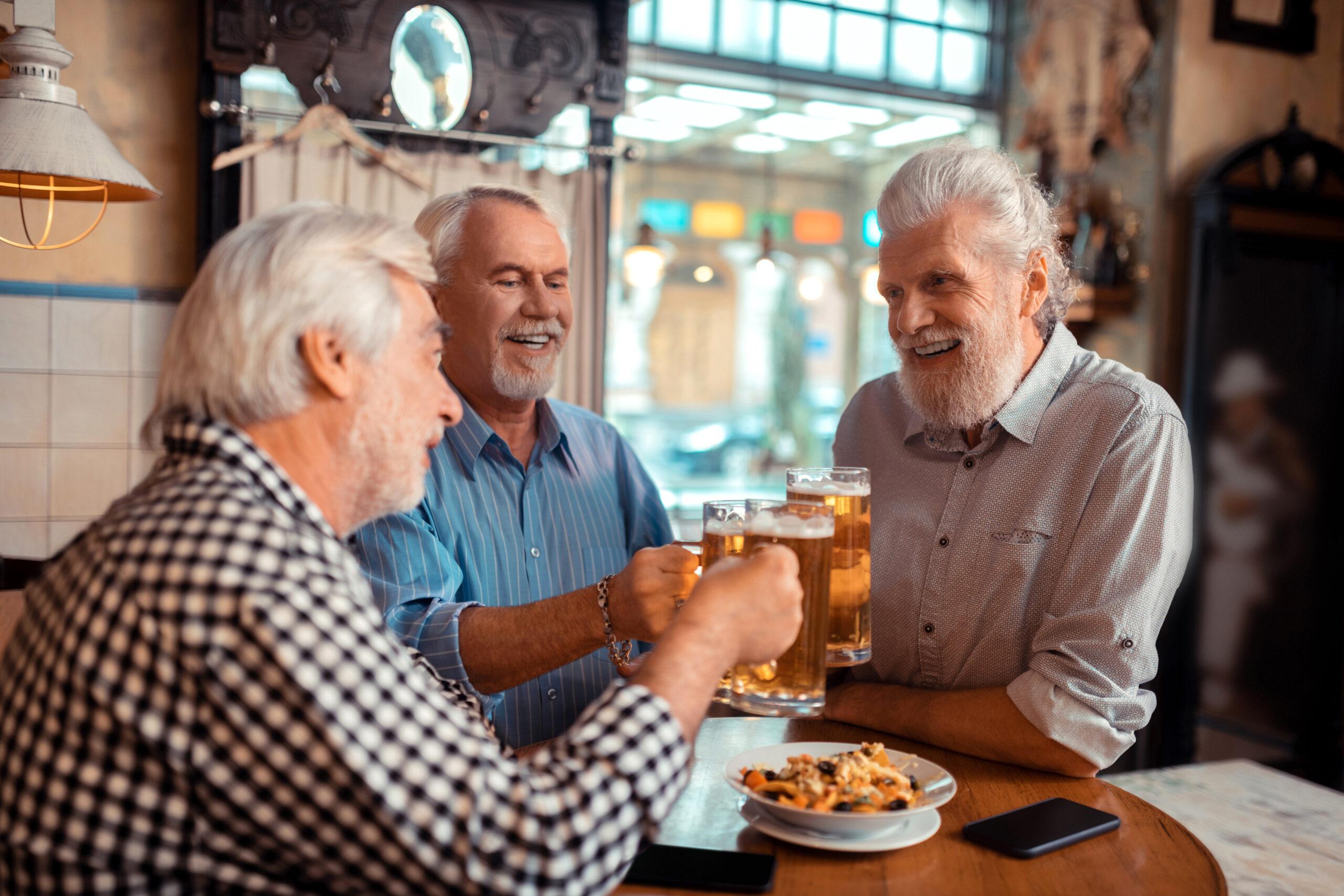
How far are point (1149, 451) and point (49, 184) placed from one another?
8.86 feet

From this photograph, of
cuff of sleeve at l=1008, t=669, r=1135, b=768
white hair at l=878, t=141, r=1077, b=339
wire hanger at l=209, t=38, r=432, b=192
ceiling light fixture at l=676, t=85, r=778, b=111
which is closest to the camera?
cuff of sleeve at l=1008, t=669, r=1135, b=768

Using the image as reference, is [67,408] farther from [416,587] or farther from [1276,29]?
[1276,29]

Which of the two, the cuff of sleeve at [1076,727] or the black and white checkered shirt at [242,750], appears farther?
the cuff of sleeve at [1076,727]

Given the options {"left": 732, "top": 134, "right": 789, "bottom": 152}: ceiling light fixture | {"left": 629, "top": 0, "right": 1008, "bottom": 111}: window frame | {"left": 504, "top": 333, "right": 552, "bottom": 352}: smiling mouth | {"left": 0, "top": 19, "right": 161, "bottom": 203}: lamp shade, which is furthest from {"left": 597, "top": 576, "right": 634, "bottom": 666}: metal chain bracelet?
{"left": 732, "top": 134, "right": 789, "bottom": 152}: ceiling light fixture

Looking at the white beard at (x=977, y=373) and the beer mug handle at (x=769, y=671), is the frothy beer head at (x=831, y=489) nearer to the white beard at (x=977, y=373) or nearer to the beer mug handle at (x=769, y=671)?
the beer mug handle at (x=769, y=671)

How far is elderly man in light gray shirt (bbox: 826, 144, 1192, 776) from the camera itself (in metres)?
1.63

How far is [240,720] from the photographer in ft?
2.93

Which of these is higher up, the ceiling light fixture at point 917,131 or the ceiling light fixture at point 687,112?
the ceiling light fixture at point 687,112

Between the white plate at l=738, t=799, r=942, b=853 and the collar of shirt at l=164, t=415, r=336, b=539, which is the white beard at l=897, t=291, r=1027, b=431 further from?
the collar of shirt at l=164, t=415, r=336, b=539

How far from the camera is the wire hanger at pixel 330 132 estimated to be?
3.71m

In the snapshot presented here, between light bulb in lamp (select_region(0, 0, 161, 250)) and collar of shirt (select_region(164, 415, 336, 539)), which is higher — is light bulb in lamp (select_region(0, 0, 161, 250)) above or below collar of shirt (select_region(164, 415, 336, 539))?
above

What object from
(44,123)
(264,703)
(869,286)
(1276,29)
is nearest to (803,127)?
(869,286)

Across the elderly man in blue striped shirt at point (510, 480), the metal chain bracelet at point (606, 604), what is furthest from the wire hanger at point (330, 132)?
the metal chain bracelet at point (606, 604)

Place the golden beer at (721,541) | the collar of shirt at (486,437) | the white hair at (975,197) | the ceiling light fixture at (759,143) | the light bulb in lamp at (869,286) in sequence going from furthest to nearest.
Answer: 1. the ceiling light fixture at (759,143)
2. the light bulb in lamp at (869,286)
3. the collar of shirt at (486,437)
4. the white hair at (975,197)
5. the golden beer at (721,541)
